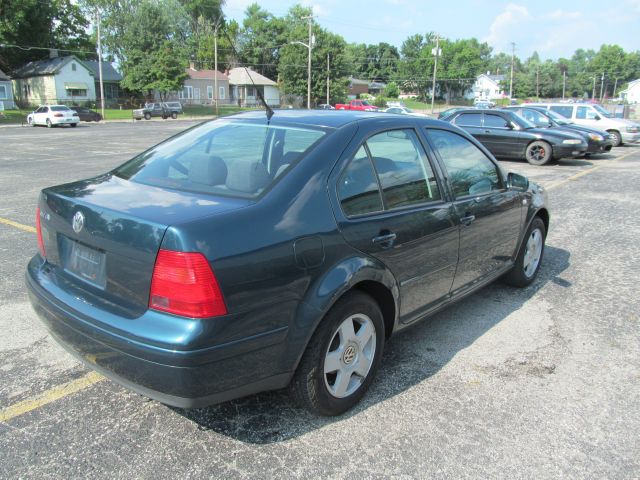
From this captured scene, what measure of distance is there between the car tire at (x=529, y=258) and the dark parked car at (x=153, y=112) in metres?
47.5

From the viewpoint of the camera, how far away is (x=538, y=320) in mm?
4332

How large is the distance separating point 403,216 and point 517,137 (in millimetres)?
13485

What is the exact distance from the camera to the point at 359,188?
295cm

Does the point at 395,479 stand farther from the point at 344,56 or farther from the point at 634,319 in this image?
the point at 344,56

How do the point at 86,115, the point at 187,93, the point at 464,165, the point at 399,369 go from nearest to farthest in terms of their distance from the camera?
the point at 399,369 < the point at 464,165 < the point at 86,115 < the point at 187,93

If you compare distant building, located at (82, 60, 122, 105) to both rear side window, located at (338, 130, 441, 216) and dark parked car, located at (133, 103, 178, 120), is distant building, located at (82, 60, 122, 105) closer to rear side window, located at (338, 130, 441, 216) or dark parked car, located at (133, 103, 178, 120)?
dark parked car, located at (133, 103, 178, 120)

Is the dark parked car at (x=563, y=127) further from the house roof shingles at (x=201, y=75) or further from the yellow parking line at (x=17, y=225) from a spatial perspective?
the house roof shingles at (x=201, y=75)

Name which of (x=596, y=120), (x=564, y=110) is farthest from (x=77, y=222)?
(x=596, y=120)

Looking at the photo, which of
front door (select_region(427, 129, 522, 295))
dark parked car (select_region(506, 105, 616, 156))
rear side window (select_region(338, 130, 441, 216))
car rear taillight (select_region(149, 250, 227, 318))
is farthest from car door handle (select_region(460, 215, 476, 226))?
dark parked car (select_region(506, 105, 616, 156))

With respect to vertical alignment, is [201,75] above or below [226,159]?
above

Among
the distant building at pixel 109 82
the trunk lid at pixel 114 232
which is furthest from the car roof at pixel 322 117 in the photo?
the distant building at pixel 109 82

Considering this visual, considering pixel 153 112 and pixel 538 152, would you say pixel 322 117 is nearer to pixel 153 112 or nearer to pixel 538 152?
pixel 538 152

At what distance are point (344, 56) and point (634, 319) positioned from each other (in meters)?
74.2

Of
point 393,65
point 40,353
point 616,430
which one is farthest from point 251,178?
point 393,65
